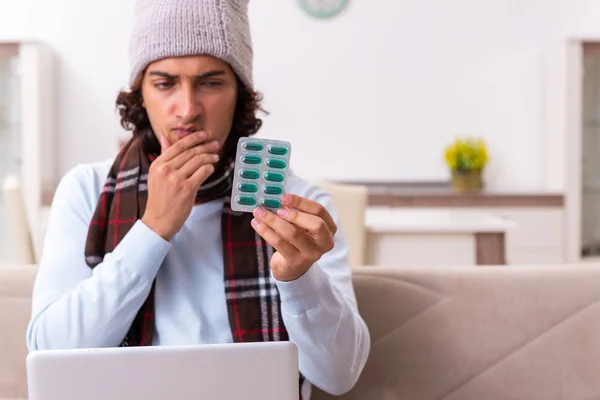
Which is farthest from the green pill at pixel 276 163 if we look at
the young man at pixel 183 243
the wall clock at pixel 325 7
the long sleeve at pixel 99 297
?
the wall clock at pixel 325 7

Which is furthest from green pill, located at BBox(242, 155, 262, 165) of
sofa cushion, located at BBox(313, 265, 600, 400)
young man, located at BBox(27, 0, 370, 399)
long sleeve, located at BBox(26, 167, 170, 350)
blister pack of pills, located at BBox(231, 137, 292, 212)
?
sofa cushion, located at BBox(313, 265, 600, 400)

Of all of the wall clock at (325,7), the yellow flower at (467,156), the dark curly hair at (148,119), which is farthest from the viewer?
the wall clock at (325,7)

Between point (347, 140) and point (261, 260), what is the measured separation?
3430mm

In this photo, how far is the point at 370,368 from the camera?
4.25 feet

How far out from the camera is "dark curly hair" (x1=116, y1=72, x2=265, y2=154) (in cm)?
132

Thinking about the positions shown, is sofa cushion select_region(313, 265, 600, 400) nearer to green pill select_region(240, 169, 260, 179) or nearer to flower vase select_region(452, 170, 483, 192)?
green pill select_region(240, 169, 260, 179)

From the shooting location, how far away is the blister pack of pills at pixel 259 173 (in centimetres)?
84

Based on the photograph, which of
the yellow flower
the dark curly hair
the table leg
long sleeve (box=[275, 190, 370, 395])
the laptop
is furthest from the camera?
the yellow flower

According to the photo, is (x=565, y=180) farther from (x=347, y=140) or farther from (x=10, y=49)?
(x=10, y=49)

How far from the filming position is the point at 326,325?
42.6 inches

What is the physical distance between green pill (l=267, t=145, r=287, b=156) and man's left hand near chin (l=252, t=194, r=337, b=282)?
0.07m

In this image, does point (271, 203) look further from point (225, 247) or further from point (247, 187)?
point (225, 247)

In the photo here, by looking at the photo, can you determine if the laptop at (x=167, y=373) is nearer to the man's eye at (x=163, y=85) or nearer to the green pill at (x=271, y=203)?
the green pill at (x=271, y=203)

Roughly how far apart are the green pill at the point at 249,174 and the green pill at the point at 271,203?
36 millimetres
